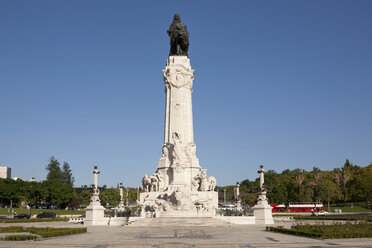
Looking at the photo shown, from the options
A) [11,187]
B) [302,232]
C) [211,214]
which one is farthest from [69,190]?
[302,232]

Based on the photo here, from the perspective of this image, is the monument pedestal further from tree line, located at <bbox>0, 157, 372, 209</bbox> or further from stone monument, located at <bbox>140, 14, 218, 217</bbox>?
Result: tree line, located at <bbox>0, 157, 372, 209</bbox>

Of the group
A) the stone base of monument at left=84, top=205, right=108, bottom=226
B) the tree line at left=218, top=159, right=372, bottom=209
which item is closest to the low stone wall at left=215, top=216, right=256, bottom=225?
the stone base of monument at left=84, top=205, right=108, bottom=226

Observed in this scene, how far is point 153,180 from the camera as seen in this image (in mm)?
39688

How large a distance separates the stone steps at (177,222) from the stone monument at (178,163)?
226 centimetres

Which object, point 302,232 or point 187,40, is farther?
point 187,40

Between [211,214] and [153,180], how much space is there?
26.0 ft

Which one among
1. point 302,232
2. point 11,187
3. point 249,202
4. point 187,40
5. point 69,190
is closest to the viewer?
point 302,232

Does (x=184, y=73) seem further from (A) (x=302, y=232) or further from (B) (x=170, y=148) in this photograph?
(A) (x=302, y=232)

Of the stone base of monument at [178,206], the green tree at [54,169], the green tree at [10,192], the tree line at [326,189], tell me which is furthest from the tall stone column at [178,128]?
the green tree at [54,169]

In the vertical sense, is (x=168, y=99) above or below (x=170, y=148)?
above

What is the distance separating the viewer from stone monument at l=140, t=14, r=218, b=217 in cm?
3484

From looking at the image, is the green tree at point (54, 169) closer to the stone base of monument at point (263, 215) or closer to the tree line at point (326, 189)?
the tree line at point (326, 189)

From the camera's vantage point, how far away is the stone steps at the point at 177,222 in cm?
2983

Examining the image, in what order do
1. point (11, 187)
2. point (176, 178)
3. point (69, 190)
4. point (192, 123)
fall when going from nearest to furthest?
point (176, 178) → point (192, 123) → point (11, 187) → point (69, 190)
